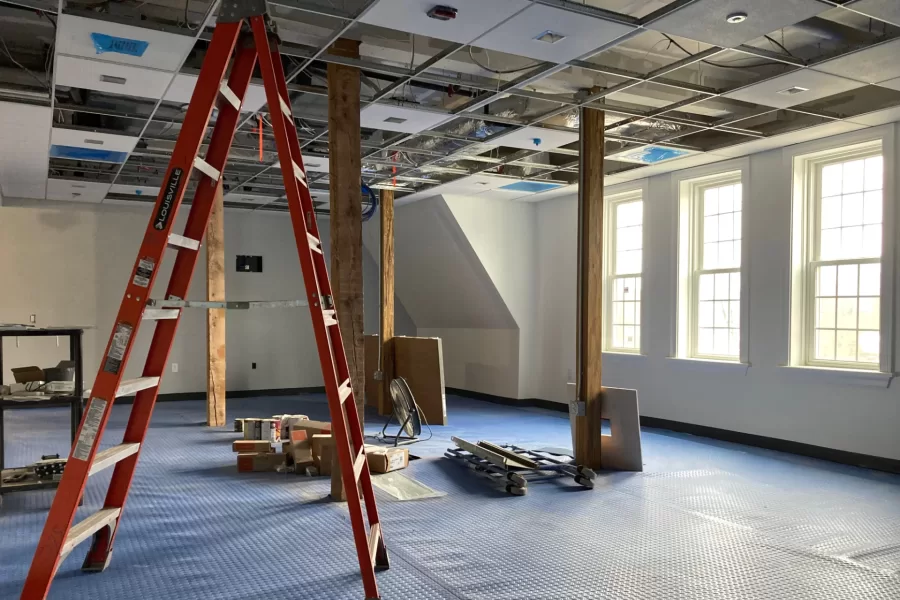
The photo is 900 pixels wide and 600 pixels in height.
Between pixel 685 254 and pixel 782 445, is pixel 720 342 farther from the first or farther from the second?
pixel 782 445

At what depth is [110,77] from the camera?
509 cm

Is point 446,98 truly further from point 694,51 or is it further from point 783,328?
point 783,328

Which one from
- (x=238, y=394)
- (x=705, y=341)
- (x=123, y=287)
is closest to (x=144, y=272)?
(x=705, y=341)

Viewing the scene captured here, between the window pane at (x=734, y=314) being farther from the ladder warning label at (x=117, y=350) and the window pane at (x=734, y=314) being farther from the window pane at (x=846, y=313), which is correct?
the ladder warning label at (x=117, y=350)

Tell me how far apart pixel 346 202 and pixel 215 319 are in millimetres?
4059

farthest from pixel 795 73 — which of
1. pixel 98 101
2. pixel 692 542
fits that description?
pixel 98 101

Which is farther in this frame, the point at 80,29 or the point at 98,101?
the point at 98,101

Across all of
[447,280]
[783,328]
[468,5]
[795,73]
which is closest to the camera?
[468,5]

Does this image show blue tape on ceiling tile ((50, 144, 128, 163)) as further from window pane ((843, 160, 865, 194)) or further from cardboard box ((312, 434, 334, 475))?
window pane ((843, 160, 865, 194))

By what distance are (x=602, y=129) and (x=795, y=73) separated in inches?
61.5

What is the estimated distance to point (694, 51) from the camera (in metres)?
5.26

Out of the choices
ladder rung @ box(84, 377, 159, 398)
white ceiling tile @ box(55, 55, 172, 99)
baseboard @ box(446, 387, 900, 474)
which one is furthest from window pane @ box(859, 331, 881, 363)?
white ceiling tile @ box(55, 55, 172, 99)

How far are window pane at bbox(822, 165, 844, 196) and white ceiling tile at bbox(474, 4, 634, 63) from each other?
11.6 feet

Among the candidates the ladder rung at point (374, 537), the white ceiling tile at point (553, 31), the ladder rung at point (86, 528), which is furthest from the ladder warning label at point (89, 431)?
the white ceiling tile at point (553, 31)
